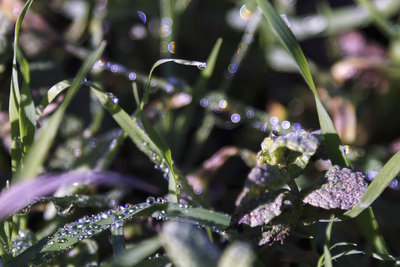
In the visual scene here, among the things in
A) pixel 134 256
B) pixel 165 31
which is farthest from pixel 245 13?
pixel 134 256

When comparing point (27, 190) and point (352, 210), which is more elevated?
point (27, 190)

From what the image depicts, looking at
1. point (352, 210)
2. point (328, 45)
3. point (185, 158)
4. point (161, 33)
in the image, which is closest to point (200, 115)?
point (185, 158)

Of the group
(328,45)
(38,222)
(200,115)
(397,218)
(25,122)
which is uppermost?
(25,122)

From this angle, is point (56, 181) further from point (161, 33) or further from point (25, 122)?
point (161, 33)

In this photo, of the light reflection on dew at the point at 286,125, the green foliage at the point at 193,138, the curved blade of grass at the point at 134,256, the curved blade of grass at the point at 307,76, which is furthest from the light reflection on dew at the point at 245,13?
the curved blade of grass at the point at 134,256

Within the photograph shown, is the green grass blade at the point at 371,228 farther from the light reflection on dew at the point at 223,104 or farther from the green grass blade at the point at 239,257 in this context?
the light reflection on dew at the point at 223,104
